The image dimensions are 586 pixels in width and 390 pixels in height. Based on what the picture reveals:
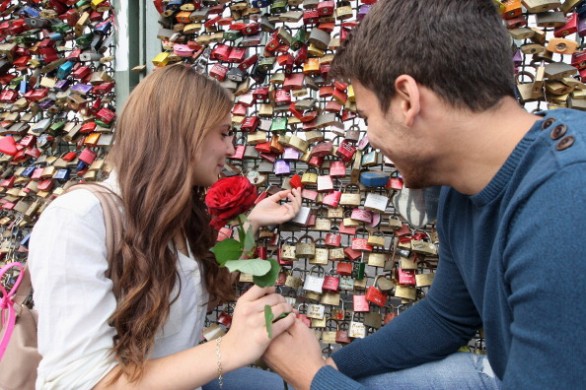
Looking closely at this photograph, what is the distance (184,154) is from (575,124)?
0.87 m

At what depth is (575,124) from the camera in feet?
2.43

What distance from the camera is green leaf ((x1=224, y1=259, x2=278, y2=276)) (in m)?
0.88

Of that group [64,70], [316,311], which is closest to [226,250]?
[316,311]

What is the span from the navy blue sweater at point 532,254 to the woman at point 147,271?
0.30 metres

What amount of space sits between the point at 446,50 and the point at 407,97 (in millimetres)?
114

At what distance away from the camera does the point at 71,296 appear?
93cm

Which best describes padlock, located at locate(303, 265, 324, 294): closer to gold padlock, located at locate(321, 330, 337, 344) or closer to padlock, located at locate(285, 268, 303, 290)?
padlock, located at locate(285, 268, 303, 290)

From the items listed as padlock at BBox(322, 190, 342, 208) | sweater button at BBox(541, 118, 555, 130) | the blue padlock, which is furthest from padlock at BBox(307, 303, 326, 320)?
the blue padlock

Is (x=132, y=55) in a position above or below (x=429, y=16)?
below

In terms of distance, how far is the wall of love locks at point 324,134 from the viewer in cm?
144

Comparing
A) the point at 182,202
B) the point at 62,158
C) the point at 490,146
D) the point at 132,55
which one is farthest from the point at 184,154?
the point at 62,158

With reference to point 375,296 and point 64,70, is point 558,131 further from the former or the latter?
point 64,70

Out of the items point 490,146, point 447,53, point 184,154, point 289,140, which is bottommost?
point 289,140

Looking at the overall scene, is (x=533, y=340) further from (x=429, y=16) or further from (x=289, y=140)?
(x=289, y=140)
